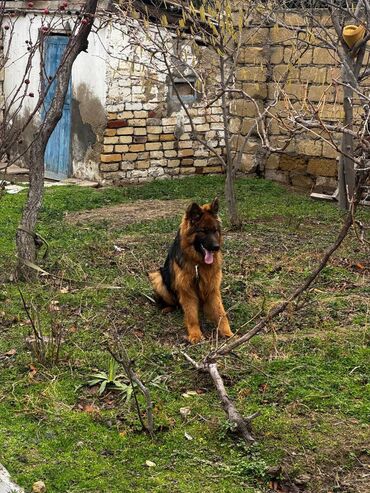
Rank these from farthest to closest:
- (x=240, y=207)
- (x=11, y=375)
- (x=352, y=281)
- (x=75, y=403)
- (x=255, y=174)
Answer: (x=255, y=174)
(x=240, y=207)
(x=352, y=281)
(x=11, y=375)
(x=75, y=403)

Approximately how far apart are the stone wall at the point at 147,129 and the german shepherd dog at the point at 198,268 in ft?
20.5

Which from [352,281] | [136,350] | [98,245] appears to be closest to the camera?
[136,350]

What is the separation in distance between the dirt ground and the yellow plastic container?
10.6 ft

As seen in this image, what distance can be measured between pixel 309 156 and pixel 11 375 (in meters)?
8.41

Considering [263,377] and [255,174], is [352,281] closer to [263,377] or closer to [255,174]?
[263,377]

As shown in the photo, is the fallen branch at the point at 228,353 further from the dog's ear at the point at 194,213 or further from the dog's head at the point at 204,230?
the dog's ear at the point at 194,213

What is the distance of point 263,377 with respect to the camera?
590cm

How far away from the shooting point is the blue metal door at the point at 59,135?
1410 cm

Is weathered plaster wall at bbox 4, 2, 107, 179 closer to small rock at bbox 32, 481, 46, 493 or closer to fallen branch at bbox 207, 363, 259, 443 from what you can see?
fallen branch at bbox 207, 363, 259, 443

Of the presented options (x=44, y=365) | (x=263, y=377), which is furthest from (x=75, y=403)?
(x=263, y=377)

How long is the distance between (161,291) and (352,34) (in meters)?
4.54

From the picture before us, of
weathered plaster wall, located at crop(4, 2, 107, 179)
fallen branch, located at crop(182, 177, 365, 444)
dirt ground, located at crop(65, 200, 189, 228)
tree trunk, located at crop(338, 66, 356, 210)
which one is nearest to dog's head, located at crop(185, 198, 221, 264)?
fallen branch, located at crop(182, 177, 365, 444)

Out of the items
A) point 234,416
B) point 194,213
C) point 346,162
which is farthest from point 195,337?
point 346,162

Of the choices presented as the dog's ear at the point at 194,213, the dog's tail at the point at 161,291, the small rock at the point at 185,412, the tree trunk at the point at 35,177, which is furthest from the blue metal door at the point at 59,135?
the small rock at the point at 185,412
